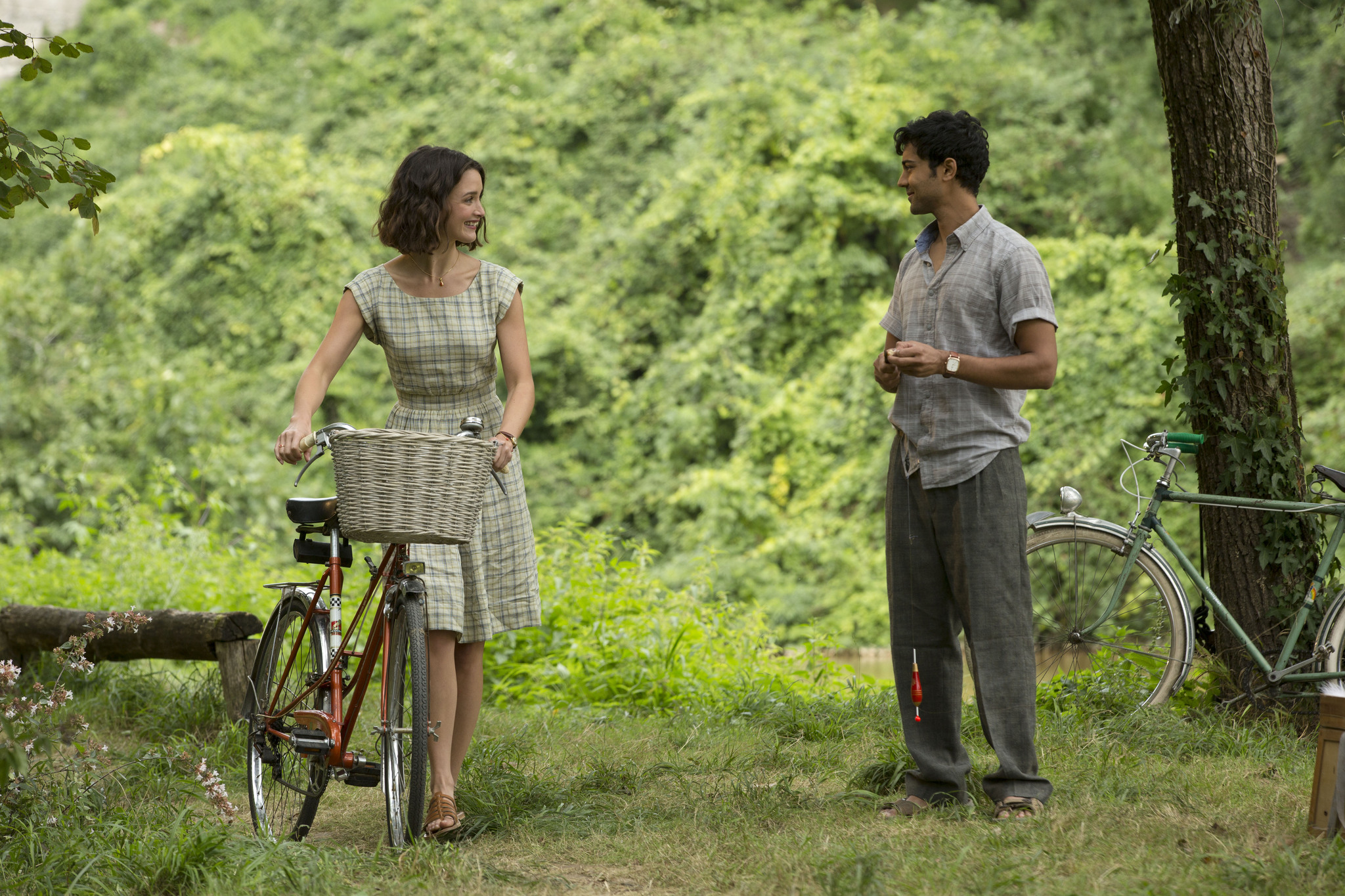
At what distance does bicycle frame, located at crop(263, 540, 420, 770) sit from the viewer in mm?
3012

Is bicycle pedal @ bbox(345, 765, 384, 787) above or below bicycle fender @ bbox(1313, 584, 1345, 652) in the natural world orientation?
below

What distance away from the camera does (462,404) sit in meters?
3.22

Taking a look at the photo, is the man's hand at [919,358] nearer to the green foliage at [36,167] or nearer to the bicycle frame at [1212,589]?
the bicycle frame at [1212,589]

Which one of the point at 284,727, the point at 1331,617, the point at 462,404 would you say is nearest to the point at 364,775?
the point at 284,727

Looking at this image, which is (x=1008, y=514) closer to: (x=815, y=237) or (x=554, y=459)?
(x=815, y=237)

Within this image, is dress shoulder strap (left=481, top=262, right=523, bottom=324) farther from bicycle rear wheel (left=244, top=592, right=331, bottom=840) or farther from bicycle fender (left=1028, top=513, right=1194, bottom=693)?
bicycle fender (left=1028, top=513, right=1194, bottom=693)

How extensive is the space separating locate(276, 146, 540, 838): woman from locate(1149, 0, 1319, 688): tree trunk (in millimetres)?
2429

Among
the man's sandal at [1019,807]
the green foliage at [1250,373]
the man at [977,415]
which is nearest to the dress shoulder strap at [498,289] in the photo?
the man at [977,415]

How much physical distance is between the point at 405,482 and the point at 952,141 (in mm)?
1648

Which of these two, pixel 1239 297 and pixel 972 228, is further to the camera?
pixel 1239 297

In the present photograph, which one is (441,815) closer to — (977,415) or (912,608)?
(912,608)

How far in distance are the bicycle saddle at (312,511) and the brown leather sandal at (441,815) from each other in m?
0.78

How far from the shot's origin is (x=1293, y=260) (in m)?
11.9

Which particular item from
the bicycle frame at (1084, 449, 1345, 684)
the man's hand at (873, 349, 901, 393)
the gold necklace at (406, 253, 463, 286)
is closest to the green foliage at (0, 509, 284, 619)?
the gold necklace at (406, 253, 463, 286)
